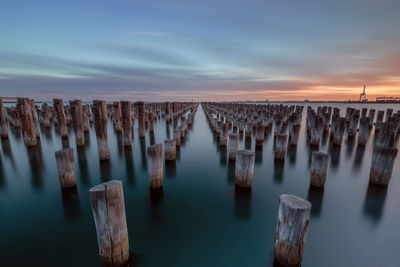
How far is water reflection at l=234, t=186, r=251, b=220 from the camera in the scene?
14.3 feet

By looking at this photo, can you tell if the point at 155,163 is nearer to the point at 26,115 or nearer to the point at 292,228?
the point at 292,228

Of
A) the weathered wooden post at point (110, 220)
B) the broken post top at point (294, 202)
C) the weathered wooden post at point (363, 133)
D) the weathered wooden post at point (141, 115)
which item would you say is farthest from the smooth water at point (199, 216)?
the weathered wooden post at point (141, 115)

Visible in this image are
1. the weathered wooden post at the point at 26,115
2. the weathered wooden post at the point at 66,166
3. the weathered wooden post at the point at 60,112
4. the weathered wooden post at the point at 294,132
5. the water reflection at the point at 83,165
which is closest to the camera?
the weathered wooden post at the point at 66,166

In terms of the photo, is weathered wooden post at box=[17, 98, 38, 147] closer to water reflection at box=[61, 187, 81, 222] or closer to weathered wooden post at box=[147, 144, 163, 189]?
water reflection at box=[61, 187, 81, 222]

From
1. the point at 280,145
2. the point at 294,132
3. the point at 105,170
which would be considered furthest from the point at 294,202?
the point at 294,132

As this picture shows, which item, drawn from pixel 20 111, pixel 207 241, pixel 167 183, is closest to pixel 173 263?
pixel 207 241

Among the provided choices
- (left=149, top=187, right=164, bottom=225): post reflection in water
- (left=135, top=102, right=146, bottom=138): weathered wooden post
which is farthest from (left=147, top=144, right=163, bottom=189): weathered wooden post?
(left=135, top=102, right=146, bottom=138): weathered wooden post

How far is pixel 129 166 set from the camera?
7.54 m

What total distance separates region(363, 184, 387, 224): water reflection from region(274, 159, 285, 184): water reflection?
2.28m

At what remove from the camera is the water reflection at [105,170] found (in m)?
6.48

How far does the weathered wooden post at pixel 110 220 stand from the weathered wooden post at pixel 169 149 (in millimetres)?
4598

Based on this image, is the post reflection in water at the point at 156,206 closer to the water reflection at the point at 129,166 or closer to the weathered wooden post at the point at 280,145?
the water reflection at the point at 129,166

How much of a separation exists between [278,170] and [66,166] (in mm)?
7214

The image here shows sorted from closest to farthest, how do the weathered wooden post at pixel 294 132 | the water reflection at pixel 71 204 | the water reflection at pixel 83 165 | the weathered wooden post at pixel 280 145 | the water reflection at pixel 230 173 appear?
1. the water reflection at pixel 71 204
2. the water reflection at pixel 230 173
3. the water reflection at pixel 83 165
4. the weathered wooden post at pixel 280 145
5. the weathered wooden post at pixel 294 132
